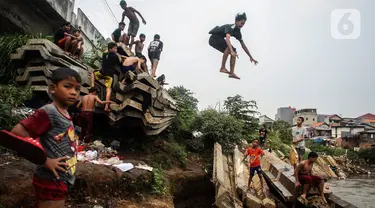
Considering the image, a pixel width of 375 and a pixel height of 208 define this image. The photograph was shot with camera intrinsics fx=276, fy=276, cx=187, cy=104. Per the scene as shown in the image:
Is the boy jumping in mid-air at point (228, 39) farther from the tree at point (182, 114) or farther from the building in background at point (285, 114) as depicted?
the building in background at point (285, 114)

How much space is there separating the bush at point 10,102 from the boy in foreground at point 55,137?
3426mm

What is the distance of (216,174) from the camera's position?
7.89 m

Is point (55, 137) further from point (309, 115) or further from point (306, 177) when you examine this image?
point (309, 115)

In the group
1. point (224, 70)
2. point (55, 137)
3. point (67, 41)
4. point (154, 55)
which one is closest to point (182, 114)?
point (154, 55)

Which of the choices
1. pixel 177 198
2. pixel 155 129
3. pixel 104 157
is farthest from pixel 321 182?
pixel 104 157

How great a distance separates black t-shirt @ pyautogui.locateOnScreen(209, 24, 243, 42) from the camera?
470 cm

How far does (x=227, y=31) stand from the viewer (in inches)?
184

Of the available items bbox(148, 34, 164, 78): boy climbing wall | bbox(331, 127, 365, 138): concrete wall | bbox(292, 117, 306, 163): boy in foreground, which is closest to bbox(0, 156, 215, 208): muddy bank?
bbox(292, 117, 306, 163): boy in foreground

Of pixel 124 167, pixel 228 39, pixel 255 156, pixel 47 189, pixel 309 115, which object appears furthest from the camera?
pixel 309 115

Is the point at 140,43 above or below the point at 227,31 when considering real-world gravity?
above

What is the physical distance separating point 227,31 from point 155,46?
5331 mm

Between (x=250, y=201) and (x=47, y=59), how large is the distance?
5643 mm

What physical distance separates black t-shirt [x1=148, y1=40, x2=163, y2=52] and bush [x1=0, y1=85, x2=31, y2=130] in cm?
457

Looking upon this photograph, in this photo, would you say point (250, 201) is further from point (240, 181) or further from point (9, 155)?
point (9, 155)
